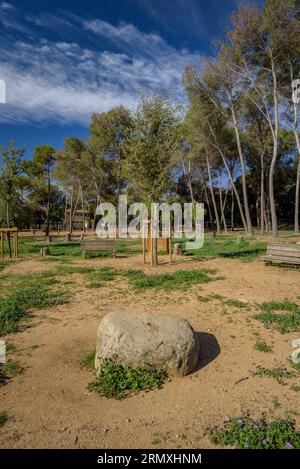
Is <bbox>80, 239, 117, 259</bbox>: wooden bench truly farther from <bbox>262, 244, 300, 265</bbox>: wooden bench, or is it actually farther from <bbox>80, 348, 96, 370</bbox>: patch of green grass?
<bbox>80, 348, 96, 370</bbox>: patch of green grass

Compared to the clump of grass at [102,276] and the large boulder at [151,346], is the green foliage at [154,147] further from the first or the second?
the large boulder at [151,346]

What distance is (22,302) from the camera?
6.69m

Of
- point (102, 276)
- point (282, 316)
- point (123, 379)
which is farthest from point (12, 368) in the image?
point (102, 276)

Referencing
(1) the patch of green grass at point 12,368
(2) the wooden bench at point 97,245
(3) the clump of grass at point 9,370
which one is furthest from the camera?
(2) the wooden bench at point 97,245

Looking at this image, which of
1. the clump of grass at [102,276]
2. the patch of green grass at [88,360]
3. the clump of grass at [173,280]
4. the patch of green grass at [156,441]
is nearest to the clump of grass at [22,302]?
the clump of grass at [102,276]

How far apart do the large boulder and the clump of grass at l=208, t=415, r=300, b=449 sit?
0.97 m

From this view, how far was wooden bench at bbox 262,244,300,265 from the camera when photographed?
32.3 feet

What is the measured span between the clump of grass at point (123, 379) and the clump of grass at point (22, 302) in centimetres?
249

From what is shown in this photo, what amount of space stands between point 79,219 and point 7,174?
43.1 m

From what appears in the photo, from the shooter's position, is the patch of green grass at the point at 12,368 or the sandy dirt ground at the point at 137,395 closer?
the sandy dirt ground at the point at 137,395

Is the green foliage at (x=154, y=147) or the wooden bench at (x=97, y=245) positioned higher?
the green foliage at (x=154, y=147)

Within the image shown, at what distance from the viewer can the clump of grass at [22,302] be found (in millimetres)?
5507

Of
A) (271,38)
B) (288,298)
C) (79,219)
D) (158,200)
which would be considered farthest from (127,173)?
(79,219)

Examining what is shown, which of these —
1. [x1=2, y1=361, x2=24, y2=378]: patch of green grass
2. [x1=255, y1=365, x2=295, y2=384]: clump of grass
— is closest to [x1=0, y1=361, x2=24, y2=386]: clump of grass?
[x1=2, y1=361, x2=24, y2=378]: patch of green grass
